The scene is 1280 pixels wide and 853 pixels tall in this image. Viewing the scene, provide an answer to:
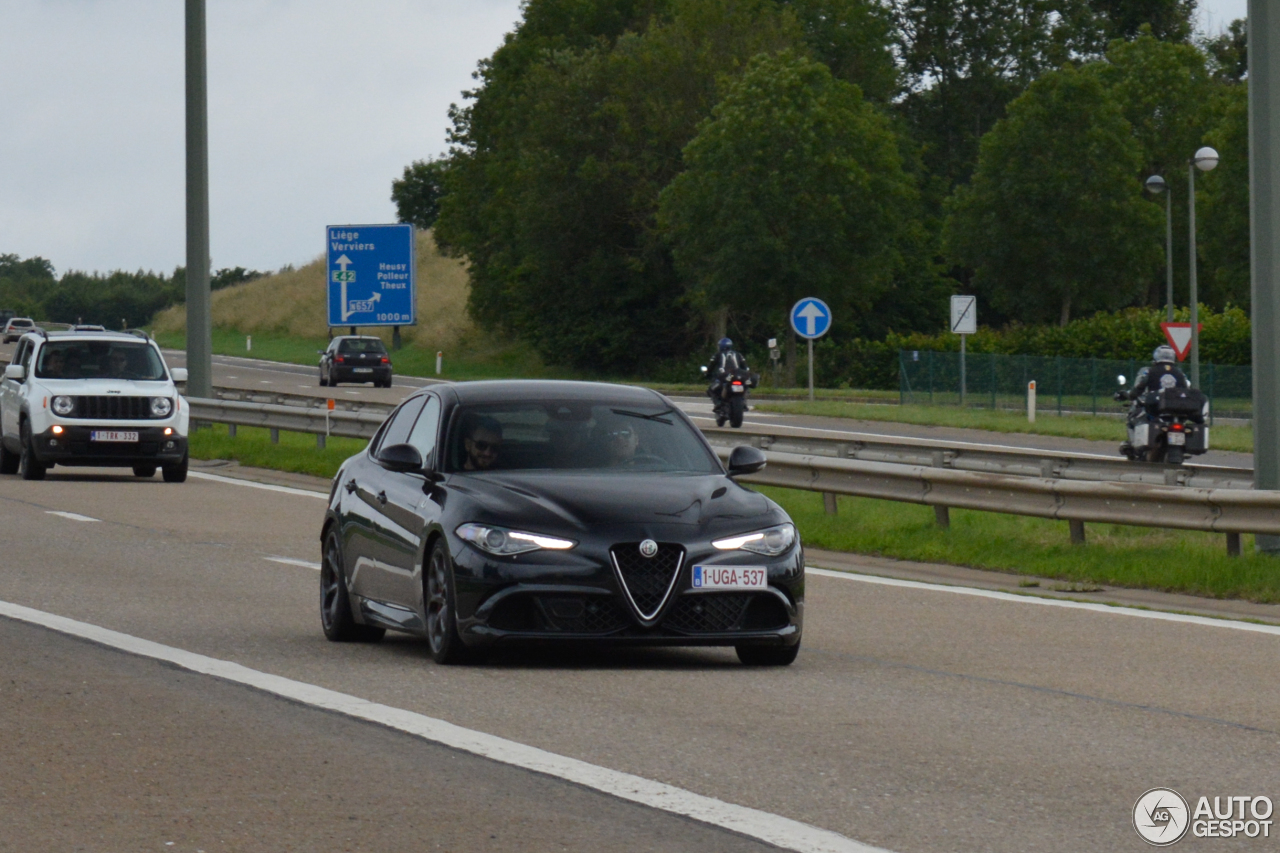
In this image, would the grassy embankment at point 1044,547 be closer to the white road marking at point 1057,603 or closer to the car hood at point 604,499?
the white road marking at point 1057,603

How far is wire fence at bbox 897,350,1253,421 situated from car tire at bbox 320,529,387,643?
37609 mm

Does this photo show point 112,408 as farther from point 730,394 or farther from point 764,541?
point 764,541

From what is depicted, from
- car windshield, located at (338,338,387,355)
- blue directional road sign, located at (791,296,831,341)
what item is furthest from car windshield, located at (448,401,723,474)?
car windshield, located at (338,338,387,355)

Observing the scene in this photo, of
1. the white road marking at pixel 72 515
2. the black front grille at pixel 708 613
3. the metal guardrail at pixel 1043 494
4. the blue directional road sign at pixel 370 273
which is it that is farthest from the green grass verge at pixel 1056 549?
the blue directional road sign at pixel 370 273

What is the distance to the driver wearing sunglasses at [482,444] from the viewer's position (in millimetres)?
10422

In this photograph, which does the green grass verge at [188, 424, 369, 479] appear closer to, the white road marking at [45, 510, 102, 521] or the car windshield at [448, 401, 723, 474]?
the white road marking at [45, 510, 102, 521]

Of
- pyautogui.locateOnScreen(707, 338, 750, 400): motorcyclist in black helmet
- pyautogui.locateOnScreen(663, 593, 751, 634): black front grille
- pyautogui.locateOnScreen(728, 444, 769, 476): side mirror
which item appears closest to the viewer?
pyautogui.locateOnScreen(663, 593, 751, 634): black front grille

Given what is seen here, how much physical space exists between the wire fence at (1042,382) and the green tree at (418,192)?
88149mm

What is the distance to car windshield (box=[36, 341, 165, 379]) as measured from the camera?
26000 millimetres

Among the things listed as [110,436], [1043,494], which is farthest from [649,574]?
[110,436]

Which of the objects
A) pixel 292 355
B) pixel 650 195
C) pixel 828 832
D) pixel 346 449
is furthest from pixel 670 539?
pixel 292 355

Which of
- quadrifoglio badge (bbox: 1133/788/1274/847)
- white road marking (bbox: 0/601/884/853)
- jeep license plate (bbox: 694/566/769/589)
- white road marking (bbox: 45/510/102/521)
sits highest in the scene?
jeep license plate (bbox: 694/566/769/589)

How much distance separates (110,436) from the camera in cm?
2525

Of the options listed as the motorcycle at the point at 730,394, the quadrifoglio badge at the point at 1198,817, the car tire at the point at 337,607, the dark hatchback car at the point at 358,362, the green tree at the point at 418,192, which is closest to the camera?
the quadrifoglio badge at the point at 1198,817
